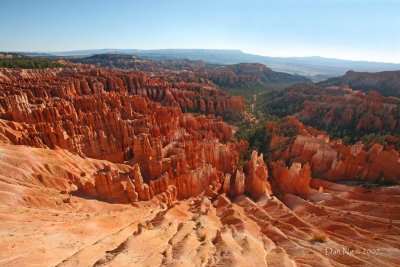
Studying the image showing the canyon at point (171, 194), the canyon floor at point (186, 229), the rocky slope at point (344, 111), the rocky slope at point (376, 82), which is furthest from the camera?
the rocky slope at point (376, 82)

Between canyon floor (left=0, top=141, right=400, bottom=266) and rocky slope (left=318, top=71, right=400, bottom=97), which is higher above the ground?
rocky slope (left=318, top=71, right=400, bottom=97)

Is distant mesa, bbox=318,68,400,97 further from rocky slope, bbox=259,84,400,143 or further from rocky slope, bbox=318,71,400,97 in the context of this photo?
rocky slope, bbox=259,84,400,143

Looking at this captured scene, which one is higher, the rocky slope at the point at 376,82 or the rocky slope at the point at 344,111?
the rocky slope at the point at 376,82

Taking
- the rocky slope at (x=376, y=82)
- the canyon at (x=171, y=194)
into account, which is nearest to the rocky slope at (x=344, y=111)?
the canyon at (x=171, y=194)

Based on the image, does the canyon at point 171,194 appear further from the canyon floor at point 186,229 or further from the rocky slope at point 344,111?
the rocky slope at point 344,111

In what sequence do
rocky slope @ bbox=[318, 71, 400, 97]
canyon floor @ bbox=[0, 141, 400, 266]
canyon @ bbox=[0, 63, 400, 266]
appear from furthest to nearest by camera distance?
1. rocky slope @ bbox=[318, 71, 400, 97]
2. canyon @ bbox=[0, 63, 400, 266]
3. canyon floor @ bbox=[0, 141, 400, 266]

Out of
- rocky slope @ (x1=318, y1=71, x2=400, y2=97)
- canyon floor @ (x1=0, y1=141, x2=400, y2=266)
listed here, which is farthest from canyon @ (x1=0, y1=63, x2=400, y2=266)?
rocky slope @ (x1=318, y1=71, x2=400, y2=97)

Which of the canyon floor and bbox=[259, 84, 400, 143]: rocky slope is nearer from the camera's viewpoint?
the canyon floor
